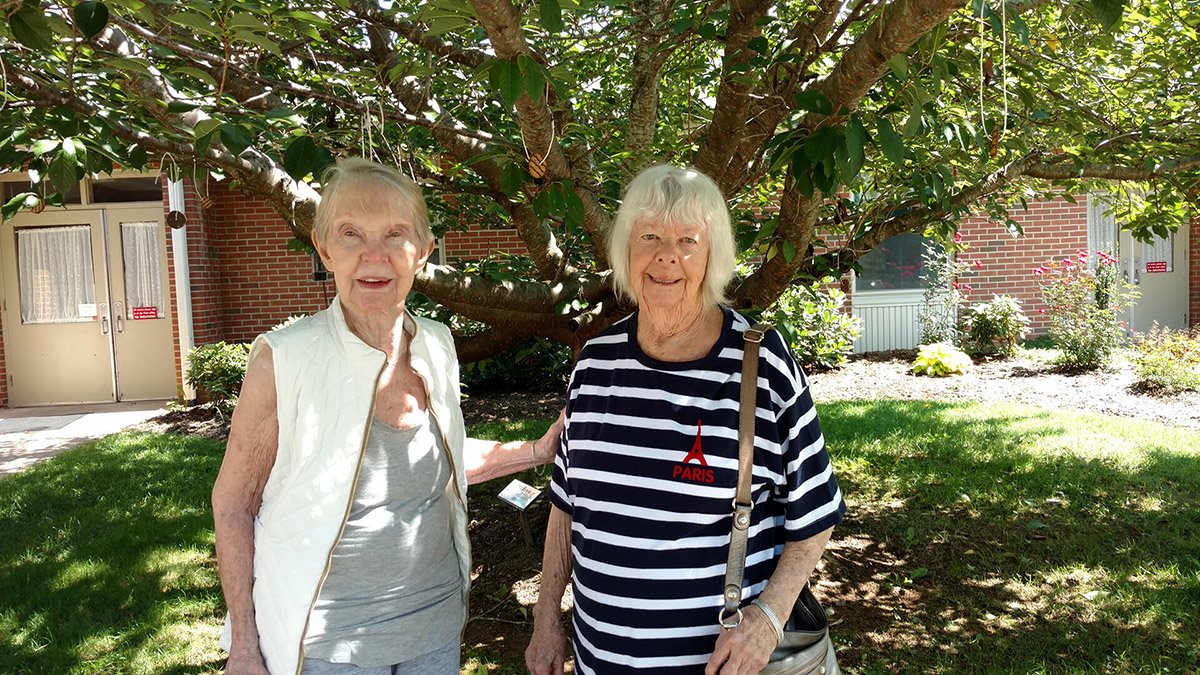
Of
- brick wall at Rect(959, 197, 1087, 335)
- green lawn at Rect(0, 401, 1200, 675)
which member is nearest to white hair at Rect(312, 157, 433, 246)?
green lawn at Rect(0, 401, 1200, 675)

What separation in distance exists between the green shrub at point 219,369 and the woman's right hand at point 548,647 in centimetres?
779

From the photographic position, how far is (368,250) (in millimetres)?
1874

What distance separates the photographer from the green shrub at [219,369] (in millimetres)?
8906

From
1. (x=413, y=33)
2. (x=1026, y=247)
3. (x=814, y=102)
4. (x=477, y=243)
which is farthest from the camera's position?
(x=1026, y=247)

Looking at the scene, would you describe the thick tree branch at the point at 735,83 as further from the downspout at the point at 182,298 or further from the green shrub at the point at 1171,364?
the downspout at the point at 182,298

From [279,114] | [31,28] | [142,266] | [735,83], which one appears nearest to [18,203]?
[31,28]

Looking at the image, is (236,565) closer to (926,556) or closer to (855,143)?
(855,143)

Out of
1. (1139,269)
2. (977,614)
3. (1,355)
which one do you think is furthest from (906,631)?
(1139,269)

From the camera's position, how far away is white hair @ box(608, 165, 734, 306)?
1.85 m

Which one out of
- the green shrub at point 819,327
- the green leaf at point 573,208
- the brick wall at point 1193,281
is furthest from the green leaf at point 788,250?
the brick wall at point 1193,281

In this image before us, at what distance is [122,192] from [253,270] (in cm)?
177

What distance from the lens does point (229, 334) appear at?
422 inches

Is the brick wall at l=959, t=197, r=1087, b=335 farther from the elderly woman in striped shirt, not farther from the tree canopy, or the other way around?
the elderly woman in striped shirt

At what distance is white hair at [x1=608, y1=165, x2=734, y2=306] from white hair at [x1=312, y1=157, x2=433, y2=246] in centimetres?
52
